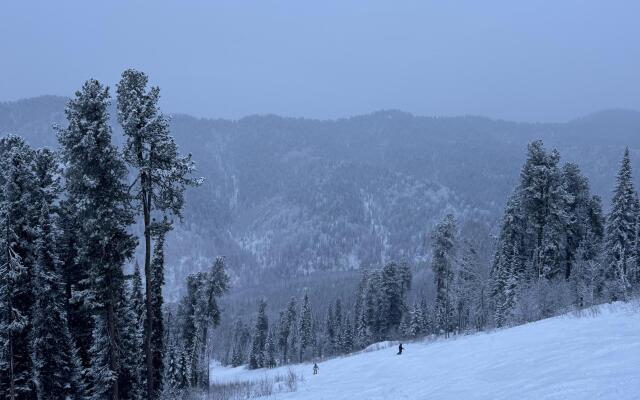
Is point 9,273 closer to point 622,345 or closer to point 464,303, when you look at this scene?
point 622,345

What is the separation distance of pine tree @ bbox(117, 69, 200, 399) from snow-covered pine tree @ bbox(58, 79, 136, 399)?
2.88ft

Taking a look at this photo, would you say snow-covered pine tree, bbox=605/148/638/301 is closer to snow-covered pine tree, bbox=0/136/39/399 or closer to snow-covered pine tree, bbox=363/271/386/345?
snow-covered pine tree, bbox=363/271/386/345

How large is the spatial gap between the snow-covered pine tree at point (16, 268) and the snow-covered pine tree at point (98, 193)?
2.88m

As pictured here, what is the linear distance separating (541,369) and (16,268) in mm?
20072

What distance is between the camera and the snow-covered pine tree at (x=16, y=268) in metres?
22.3

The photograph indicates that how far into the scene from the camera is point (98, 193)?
68.5ft

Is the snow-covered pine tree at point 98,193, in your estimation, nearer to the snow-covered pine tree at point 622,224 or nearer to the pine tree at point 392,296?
the snow-covered pine tree at point 622,224

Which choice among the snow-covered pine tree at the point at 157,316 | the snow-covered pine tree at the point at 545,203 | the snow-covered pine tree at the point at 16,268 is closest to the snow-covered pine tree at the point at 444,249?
the snow-covered pine tree at the point at 545,203

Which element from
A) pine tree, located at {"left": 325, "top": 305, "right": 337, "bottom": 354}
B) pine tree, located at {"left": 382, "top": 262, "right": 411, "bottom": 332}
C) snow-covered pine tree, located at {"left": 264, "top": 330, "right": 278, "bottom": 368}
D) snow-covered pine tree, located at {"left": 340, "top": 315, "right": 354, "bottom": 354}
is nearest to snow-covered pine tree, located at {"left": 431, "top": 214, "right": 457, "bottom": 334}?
pine tree, located at {"left": 382, "top": 262, "right": 411, "bottom": 332}

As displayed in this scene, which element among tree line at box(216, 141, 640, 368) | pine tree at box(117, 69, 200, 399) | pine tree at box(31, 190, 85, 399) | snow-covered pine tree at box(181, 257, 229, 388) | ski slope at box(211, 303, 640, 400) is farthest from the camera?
snow-covered pine tree at box(181, 257, 229, 388)

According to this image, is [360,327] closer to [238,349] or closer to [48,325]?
[238,349]

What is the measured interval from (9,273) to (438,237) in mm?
45450

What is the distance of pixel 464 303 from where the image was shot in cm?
8369

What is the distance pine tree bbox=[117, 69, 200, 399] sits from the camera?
2038 centimetres
